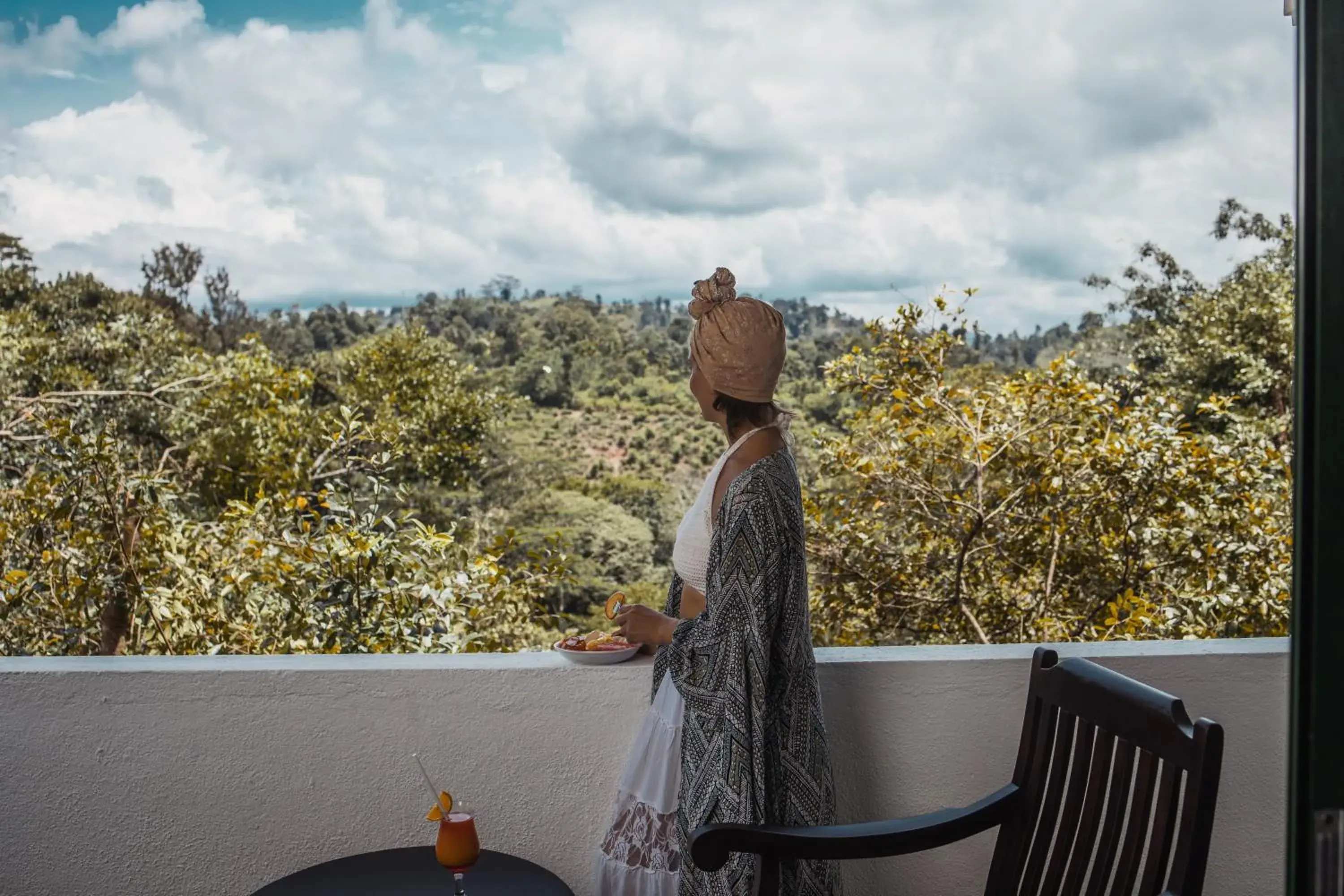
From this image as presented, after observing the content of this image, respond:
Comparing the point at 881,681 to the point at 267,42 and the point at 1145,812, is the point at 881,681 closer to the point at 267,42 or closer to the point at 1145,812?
the point at 1145,812

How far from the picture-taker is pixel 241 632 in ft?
14.5

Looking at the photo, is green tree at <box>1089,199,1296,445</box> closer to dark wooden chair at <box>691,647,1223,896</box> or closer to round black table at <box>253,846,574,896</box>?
dark wooden chair at <box>691,647,1223,896</box>

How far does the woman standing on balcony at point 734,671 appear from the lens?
1.87 metres

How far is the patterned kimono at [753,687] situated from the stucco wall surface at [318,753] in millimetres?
361

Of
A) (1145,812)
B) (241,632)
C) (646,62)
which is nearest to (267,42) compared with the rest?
(646,62)

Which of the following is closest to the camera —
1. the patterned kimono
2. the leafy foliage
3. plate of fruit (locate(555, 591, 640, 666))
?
the patterned kimono

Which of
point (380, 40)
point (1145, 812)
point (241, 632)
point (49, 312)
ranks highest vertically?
point (380, 40)

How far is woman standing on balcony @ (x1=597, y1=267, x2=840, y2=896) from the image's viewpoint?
187 centimetres

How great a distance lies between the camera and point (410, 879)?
1.86 metres

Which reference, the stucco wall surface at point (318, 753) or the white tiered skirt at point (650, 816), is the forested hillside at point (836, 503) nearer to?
the stucco wall surface at point (318, 753)

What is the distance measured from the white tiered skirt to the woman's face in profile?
46 cm

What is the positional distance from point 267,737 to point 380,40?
14.6 meters

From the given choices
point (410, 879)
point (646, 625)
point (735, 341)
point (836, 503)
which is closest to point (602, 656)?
point (646, 625)

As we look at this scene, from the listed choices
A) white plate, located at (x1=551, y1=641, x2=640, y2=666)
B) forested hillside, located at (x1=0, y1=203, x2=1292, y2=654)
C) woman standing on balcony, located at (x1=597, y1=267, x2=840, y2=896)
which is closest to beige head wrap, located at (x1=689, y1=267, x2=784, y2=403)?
woman standing on balcony, located at (x1=597, y1=267, x2=840, y2=896)
